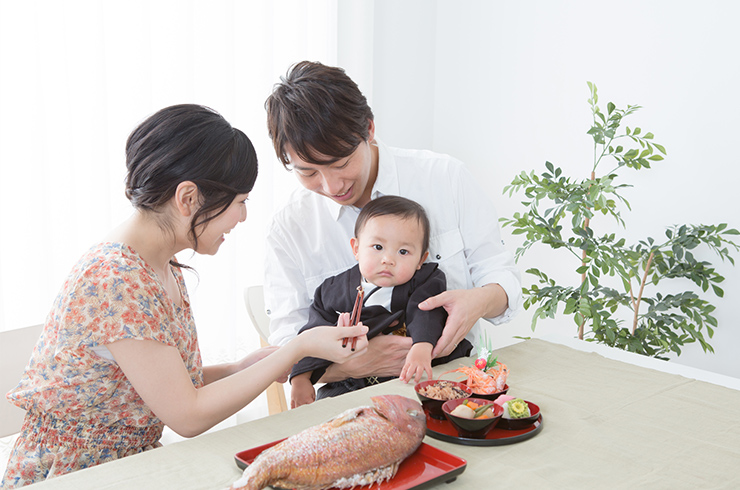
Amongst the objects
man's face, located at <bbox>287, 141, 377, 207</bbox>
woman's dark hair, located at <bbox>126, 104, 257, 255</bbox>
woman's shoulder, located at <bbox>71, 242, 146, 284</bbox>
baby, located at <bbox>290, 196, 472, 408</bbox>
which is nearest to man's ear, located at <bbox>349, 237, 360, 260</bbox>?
baby, located at <bbox>290, 196, 472, 408</bbox>

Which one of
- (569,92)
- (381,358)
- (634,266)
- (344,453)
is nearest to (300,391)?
(381,358)

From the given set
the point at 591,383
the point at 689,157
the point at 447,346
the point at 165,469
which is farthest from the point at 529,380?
the point at 689,157

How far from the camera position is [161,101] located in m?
2.79

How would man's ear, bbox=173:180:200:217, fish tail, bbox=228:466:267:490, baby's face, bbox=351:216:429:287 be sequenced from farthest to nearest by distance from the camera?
baby's face, bbox=351:216:429:287 → man's ear, bbox=173:180:200:217 → fish tail, bbox=228:466:267:490

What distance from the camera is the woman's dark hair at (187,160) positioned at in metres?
1.28

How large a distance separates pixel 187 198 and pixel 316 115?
41 cm

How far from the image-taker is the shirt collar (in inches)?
73.6

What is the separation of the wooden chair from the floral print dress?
3.89ft

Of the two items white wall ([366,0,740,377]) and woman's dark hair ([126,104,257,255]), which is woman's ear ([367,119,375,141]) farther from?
white wall ([366,0,740,377])

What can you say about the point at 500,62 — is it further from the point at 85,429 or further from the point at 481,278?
the point at 85,429

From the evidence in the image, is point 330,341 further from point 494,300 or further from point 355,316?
point 494,300

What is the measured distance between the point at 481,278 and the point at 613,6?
187 cm

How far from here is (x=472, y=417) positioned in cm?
110

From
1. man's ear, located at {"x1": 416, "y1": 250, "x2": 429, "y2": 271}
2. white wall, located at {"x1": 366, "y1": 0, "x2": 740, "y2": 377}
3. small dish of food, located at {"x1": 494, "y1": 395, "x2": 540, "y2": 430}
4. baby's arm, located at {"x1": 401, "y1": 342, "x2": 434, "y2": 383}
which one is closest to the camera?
small dish of food, located at {"x1": 494, "y1": 395, "x2": 540, "y2": 430}
